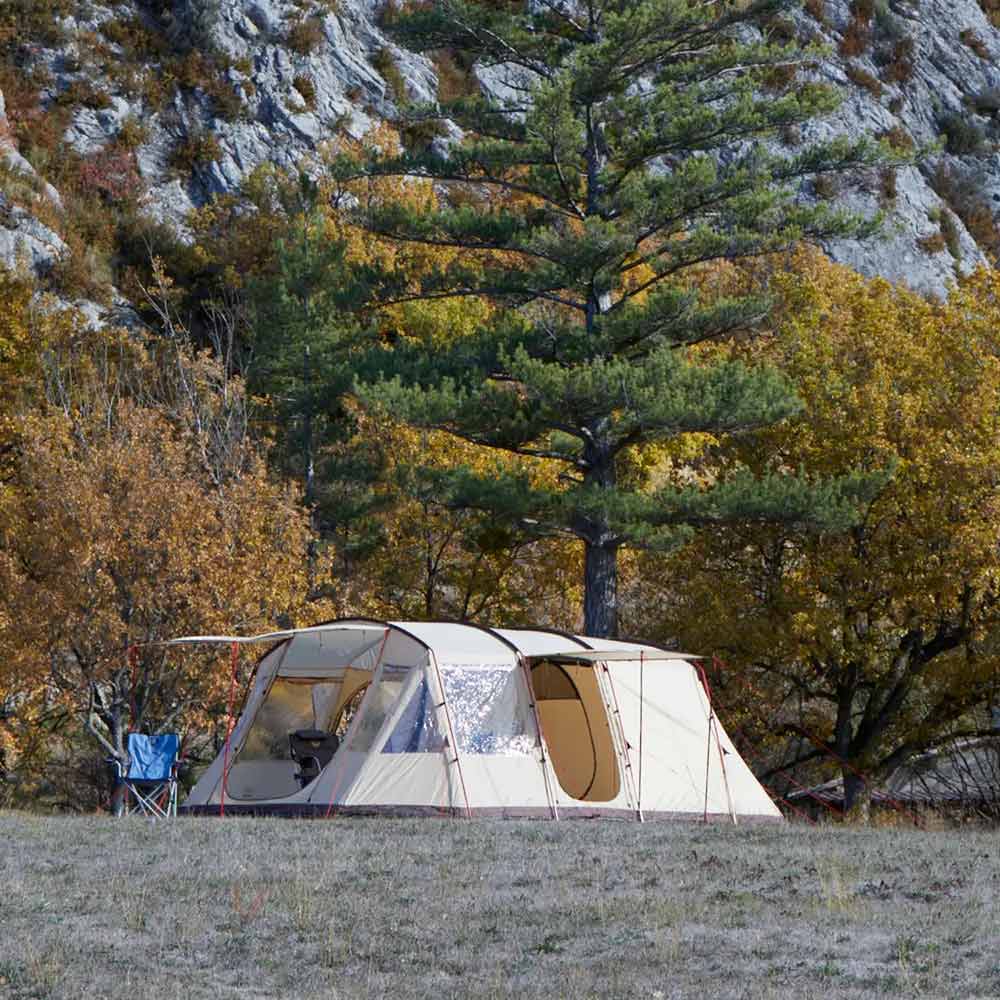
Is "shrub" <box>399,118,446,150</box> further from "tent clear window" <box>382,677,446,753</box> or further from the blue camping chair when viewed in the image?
"tent clear window" <box>382,677,446,753</box>

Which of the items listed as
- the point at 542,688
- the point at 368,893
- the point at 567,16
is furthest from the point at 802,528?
the point at 368,893

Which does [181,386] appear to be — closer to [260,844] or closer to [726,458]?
[726,458]

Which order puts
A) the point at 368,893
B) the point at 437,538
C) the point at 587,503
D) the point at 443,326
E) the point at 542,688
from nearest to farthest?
the point at 368,893
the point at 542,688
the point at 587,503
the point at 437,538
the point at 443,326

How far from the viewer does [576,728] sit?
57.1ft

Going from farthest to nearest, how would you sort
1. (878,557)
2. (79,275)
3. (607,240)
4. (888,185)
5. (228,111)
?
1. (888,185)
2. (228,111)
3. (79,275)
4. (878,557)
5. (607,240)

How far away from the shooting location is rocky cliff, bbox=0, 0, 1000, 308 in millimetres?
45875

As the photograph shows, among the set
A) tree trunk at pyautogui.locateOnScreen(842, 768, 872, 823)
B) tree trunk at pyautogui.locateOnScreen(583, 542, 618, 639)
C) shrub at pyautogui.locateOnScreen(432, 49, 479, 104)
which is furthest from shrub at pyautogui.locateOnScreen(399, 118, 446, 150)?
tree trunk at pyautogui.locateOnScreen(842, 768, 872, 823)

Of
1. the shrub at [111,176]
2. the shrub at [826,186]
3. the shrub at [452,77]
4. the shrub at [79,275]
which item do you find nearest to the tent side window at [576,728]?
the shrub at [79,275]

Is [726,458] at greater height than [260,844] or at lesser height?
greater

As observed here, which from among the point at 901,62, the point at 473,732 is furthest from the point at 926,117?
the point at 473,732

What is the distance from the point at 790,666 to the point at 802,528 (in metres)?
4.12

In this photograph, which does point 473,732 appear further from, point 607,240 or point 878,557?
point 878,557

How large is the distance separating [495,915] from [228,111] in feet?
138

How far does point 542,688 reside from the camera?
58.5 ft
